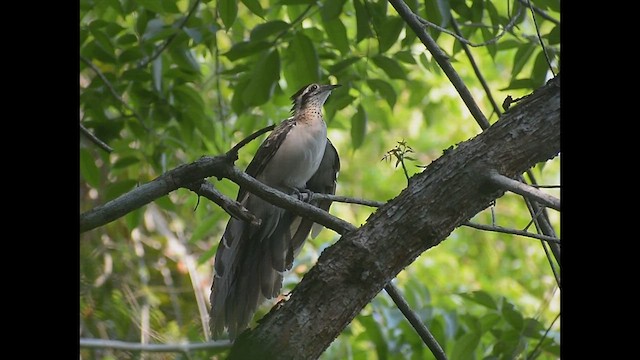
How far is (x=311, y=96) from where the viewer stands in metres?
4.54

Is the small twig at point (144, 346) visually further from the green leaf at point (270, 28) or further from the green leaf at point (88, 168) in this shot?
the green leaf at point (270, 28)

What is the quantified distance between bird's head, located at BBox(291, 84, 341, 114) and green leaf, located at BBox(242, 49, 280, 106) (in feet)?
1.42

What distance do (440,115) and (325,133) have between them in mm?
3153

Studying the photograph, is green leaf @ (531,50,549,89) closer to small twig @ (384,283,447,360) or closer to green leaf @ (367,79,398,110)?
green leaf @ (367,79,398,110)

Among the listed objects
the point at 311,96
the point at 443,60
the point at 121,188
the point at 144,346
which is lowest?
the point at 144,346

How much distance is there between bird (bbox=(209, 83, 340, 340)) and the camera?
3664 mm

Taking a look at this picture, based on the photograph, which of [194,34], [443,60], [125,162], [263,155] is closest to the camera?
[443,60]

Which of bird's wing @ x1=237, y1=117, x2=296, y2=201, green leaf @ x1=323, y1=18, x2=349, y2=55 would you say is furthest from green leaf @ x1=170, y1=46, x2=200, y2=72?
green leaf @ x1=323, y1=18, x2=349, y2=55

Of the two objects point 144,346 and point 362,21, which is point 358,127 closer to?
point 362,21

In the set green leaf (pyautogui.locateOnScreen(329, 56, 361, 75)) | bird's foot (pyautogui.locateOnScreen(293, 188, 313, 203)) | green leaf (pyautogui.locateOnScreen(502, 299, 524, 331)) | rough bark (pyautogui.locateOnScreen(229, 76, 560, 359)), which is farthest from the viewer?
bird's foot (pyautogui.locateOnScreen(293, 188, 313, 203))

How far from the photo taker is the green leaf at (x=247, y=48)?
3.85 metres

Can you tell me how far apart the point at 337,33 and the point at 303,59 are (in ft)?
0.67

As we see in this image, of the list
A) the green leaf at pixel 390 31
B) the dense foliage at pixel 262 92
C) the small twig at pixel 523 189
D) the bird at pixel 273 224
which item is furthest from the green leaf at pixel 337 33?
the small twig at pixel 523 189

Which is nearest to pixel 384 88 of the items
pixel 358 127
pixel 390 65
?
pixel 390 65
